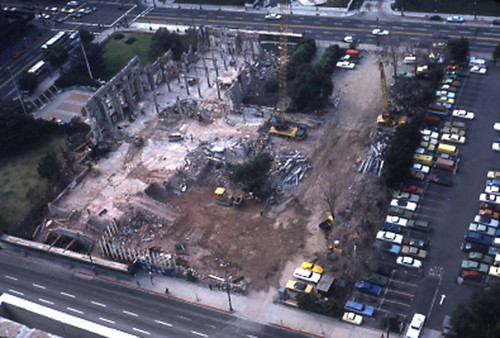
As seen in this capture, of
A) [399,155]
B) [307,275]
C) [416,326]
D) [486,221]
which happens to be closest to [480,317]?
[416,326]

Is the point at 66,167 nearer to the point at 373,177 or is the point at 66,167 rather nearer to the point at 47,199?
the point at 47,199

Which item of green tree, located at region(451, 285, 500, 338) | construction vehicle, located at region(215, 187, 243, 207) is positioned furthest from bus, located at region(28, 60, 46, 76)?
green tree, located at region(451, 285, 500, 338)

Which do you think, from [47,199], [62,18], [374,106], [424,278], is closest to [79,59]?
[62,18]

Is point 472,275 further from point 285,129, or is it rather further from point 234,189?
point 285,129

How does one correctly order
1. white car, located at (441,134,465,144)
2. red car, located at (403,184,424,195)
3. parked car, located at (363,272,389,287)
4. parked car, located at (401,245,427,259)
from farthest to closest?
white car, located at (441,134,465,144)
red car, located at (403,184,424,195)
parked car, located at (401,245,427,259)
parked car, located at (363,272,389,287)

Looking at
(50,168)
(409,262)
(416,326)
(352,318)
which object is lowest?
(352,318)

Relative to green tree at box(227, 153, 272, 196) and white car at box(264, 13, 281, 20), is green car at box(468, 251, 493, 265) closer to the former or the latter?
green tree at box(227, 153, 272, 196)
